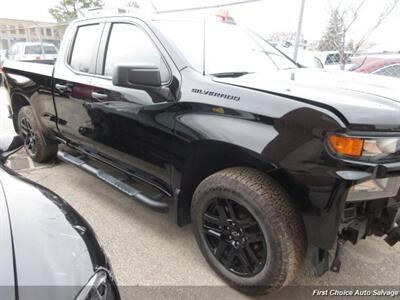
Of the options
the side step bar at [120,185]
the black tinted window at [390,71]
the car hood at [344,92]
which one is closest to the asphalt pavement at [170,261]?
the side step bar at [120,185]

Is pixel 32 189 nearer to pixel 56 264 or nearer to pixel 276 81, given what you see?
pixel 56 264

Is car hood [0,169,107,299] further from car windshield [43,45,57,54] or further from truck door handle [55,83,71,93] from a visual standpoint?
car windshield [43,45,57,54]

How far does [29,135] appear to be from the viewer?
4.35 m

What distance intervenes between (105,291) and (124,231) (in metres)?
1.65

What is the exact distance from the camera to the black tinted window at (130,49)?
2.52m

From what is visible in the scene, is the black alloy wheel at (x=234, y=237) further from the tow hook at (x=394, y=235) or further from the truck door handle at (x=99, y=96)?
the truck door handle at (x=99, y=96)

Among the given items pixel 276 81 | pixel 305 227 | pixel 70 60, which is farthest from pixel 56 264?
pixel 70 60

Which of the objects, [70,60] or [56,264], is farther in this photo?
[70,60]

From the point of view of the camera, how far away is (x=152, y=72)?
223 cm

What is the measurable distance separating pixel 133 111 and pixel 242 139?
3.48ft

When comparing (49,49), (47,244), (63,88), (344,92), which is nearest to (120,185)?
(63,88)

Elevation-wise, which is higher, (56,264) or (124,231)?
(56,264)

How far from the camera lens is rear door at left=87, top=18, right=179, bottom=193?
239 cm

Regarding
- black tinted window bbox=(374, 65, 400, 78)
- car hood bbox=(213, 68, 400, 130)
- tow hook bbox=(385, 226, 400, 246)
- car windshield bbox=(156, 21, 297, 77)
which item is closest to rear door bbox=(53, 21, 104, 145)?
car windshield bbox=(156, 21, 297, 77)
